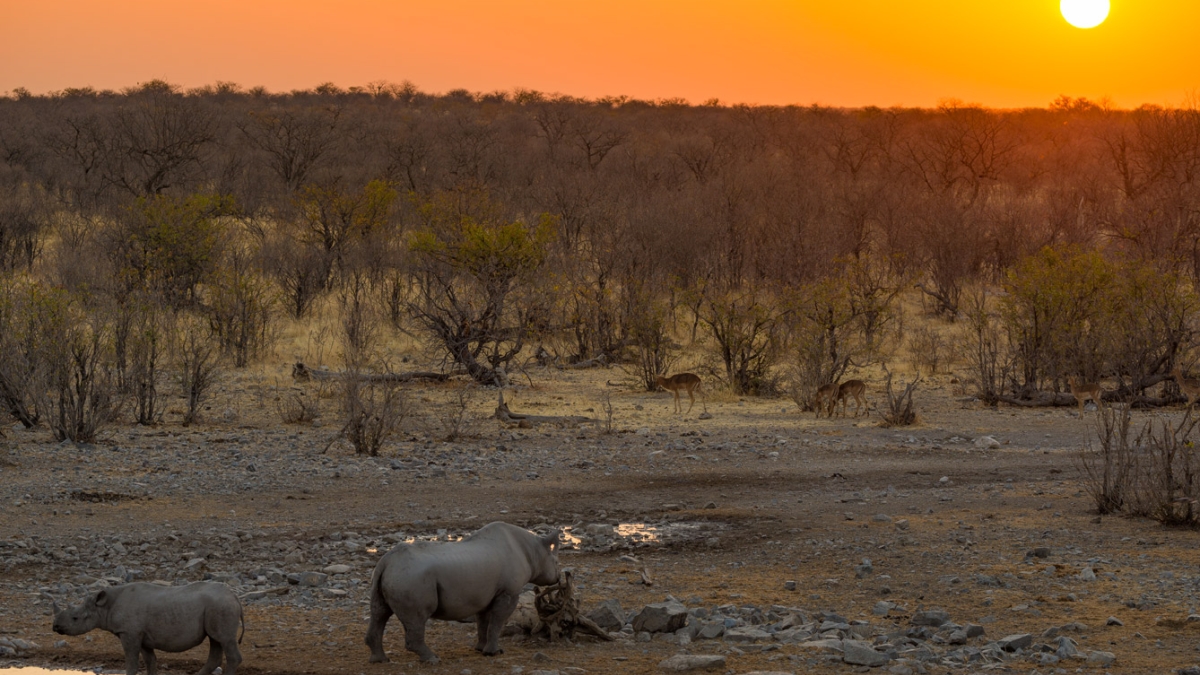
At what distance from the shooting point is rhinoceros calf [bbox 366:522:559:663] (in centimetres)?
641

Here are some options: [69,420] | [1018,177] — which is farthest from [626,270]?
[1018,177]

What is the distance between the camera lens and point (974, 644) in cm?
694

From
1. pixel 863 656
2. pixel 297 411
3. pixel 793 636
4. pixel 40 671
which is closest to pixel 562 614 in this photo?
pixel 793 636

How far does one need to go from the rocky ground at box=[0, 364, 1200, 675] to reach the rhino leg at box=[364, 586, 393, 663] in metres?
0.10

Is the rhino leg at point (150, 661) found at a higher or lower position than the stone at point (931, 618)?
lower

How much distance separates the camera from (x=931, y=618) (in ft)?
24.1

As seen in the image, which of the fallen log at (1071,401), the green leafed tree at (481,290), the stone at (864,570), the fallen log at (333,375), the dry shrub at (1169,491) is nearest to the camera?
the stone at (864,570)

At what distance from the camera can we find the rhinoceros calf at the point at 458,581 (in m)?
6.41

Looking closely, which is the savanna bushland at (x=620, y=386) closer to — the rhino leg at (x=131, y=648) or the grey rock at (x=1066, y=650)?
the grey rock at (x=1066, y=650)

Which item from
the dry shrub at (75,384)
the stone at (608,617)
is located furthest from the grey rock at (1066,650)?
the dry shrub at (75,384)

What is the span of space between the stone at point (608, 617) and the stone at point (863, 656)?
54.0 inches

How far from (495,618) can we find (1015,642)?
2.81 m

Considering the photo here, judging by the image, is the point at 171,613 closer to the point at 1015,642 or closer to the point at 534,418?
the point at 1015,642

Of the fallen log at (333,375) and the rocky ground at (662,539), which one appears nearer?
the rocky ground at (662,539)
